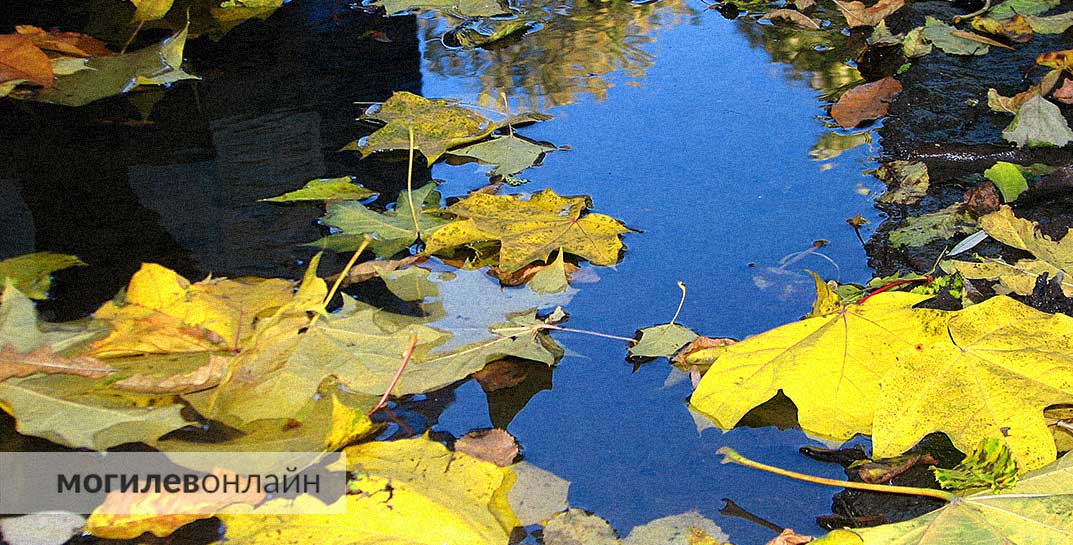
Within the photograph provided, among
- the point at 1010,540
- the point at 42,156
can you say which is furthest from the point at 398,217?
the point at 1010,540

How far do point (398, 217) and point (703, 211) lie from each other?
41cm

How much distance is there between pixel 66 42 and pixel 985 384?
5.42 ft

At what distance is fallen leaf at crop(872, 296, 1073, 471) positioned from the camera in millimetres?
771

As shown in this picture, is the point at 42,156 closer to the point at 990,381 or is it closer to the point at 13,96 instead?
the point at 13,96

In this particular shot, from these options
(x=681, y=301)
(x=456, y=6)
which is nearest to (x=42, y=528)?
(x=681, y=301)

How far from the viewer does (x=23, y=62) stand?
1.61 m

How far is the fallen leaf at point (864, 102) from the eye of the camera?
1483mm

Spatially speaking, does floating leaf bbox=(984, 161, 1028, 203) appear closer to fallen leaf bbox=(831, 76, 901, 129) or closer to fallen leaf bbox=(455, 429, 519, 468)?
fallen leaf bbox=(831, 76, 901, 129)

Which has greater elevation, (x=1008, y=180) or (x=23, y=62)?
(x=23, y=62)

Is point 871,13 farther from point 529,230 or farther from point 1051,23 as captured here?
point 529,230

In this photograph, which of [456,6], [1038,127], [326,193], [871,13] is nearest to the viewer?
[326,193]

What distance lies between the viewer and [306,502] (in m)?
0.74

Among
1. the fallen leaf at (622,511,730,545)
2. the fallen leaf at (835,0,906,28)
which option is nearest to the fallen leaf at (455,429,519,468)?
the fallen leaf at (622,511,730,545)

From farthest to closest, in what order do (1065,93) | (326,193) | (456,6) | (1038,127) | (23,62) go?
1. (456,6)
2. (23,62)
3. (1065,93)
4. (1038,127)
5. (326,193)
